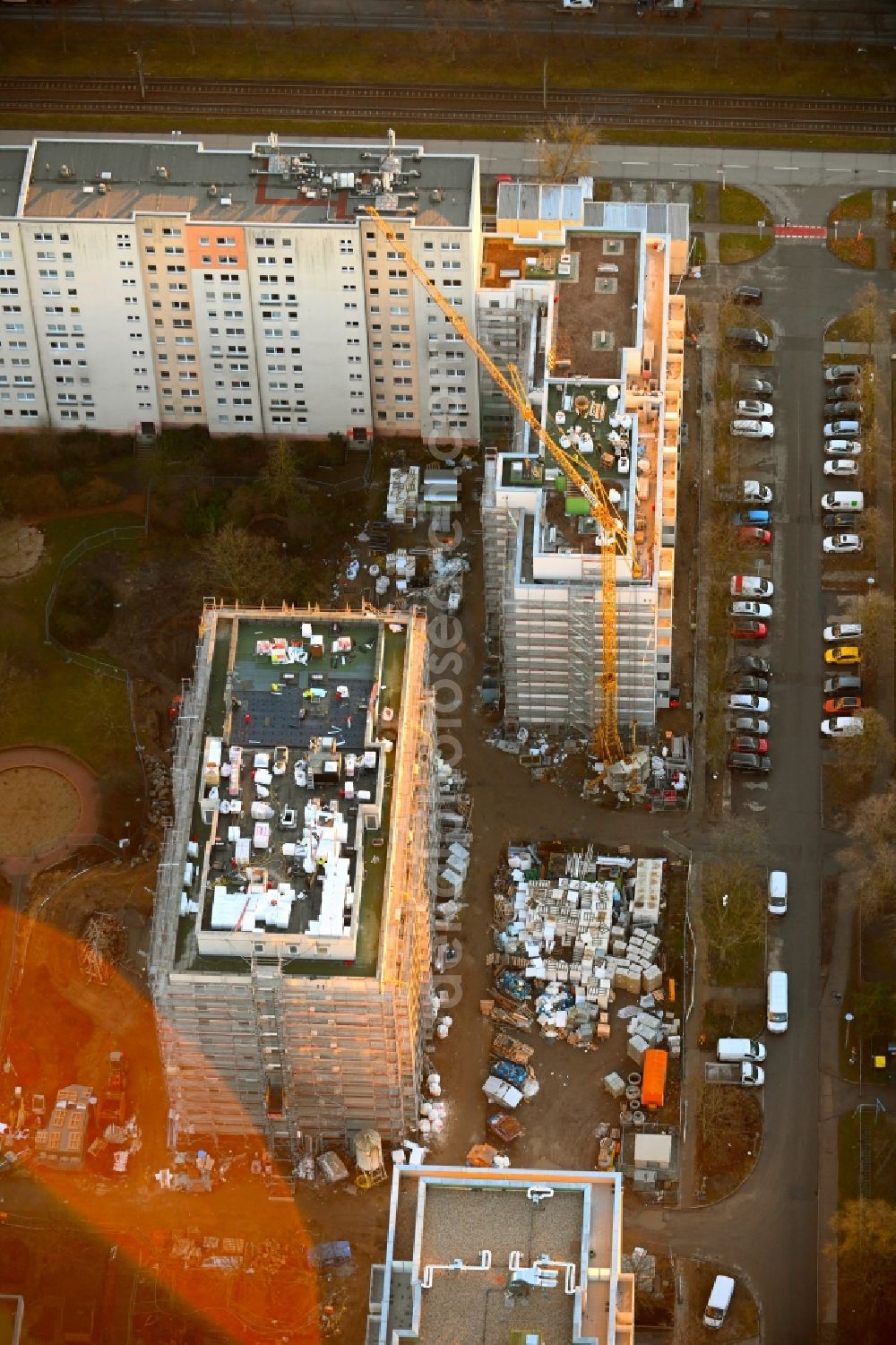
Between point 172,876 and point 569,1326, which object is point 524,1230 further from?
point 172,876

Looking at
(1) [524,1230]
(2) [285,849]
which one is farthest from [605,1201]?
(2) [285,849]

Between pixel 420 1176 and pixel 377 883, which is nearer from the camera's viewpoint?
pixel 420 1176

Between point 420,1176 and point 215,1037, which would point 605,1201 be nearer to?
point 420,1176

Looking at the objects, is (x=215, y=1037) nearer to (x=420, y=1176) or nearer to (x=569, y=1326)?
(x=420, y=1176)

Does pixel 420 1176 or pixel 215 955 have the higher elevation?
pixel 215 955

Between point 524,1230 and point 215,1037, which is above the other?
point 215,1037

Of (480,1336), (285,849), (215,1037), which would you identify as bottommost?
(480,1336)

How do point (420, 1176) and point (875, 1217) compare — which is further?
point (875, 1217)

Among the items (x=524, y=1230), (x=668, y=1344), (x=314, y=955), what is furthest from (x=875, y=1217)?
(x=314, y=955)
